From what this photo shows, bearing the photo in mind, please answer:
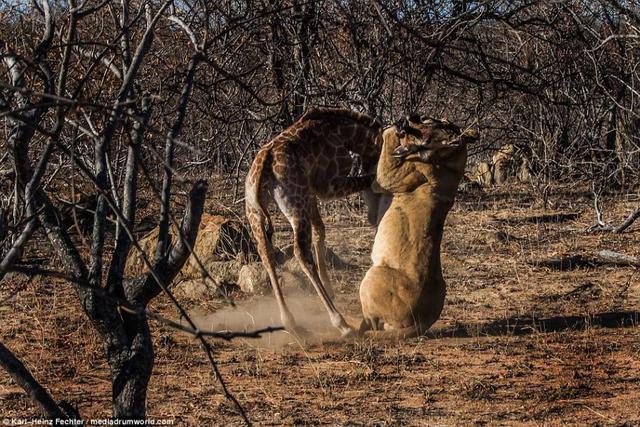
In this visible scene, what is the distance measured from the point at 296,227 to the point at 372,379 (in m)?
1.67

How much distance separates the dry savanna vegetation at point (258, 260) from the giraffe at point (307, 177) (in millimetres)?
348

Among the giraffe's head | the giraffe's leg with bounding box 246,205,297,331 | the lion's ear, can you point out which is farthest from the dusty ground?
the lion's ear

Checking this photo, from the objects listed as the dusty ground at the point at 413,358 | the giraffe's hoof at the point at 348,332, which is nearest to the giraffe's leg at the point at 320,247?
the dusty ground at the point at 413,358

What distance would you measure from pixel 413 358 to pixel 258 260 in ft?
10.9

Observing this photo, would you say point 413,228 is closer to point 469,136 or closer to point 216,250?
point 469,136

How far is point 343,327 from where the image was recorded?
711 cm

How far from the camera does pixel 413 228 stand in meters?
6.85

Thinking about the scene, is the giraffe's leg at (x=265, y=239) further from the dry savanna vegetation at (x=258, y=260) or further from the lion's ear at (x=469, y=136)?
the lion's ear at (x=469, y=136)

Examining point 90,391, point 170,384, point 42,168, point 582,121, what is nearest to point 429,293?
point 170,384

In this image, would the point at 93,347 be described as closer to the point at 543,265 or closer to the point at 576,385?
the point at 576,385

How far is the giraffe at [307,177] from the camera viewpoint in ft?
24.0

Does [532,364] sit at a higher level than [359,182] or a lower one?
lower

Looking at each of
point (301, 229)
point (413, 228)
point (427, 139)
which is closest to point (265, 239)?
point (301, 229)

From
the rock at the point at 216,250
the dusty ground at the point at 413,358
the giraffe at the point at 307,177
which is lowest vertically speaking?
the dusty ground at the point at 413,358
